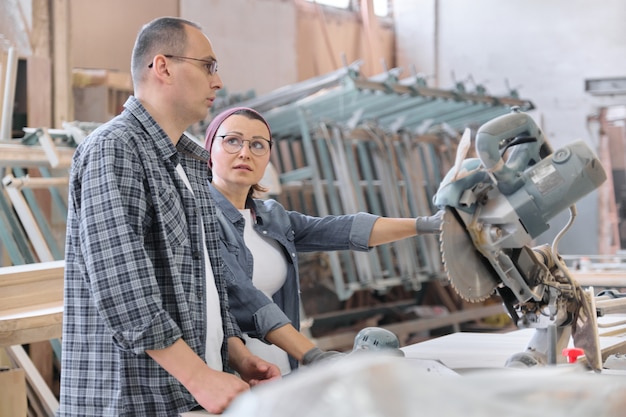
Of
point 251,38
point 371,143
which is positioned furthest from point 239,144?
point 251,38

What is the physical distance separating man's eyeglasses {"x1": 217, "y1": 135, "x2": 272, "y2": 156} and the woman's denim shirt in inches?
5.1

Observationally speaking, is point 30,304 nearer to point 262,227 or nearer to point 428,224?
point 262,227

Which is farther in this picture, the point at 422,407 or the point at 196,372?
the point at 196,372

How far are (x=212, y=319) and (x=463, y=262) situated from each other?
599mm

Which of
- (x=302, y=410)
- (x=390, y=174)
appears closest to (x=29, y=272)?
(x=302, y=410)

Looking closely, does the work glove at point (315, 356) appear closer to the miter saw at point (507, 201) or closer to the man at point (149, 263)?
the man at point (149, 263)

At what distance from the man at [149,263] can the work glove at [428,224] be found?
2.02 feet

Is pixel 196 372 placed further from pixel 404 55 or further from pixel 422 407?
pixel 404 55

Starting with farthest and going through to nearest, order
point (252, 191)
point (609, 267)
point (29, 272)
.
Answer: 1. point (609, 267)
2. point (29, 272)
3. point (252, 191)

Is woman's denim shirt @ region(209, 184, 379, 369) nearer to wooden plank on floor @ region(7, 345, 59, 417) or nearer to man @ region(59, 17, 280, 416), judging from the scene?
man @ region(59, 17, 280, 416)

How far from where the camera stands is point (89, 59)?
6488 mm

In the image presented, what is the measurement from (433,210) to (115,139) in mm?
6129

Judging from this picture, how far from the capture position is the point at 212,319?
6.47ft

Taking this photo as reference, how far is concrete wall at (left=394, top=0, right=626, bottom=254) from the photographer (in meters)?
8.92
